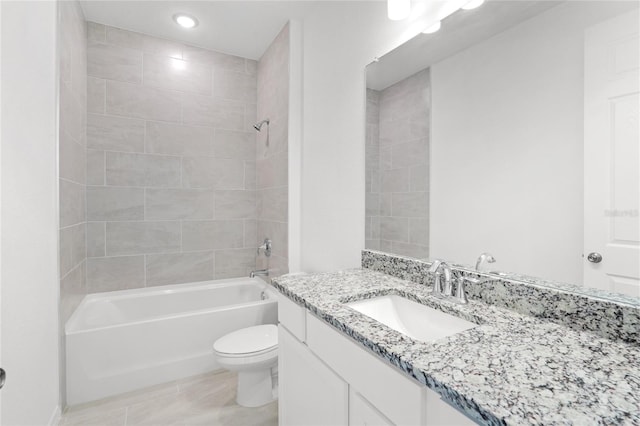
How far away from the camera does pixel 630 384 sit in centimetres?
60

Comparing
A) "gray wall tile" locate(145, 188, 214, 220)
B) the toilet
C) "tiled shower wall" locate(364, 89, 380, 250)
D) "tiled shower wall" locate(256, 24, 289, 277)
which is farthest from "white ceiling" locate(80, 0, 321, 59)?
the toilet

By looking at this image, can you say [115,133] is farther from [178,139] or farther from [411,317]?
[411,317]

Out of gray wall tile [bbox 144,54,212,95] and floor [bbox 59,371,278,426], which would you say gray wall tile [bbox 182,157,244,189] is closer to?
gray wall tile [bbox 144,54,212,95]

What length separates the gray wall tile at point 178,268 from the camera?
2750 mm

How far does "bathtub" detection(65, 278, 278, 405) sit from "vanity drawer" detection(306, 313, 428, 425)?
1.40 meters

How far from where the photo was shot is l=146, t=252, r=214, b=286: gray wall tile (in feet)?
9.02

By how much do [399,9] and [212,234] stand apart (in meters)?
2.37

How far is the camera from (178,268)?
112 inches

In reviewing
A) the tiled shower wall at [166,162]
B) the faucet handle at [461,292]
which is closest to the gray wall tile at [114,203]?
the tiled shower wall at [166,162]

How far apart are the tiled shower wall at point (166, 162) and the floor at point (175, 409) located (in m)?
1.01

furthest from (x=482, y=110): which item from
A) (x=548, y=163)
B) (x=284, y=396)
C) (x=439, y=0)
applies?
(x=284, y=396)

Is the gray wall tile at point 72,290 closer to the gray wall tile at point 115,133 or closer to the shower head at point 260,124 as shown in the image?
the gray wall tile at point 115,133

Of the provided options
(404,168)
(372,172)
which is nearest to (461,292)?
(404,168)

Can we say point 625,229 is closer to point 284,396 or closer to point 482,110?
point 482,110
